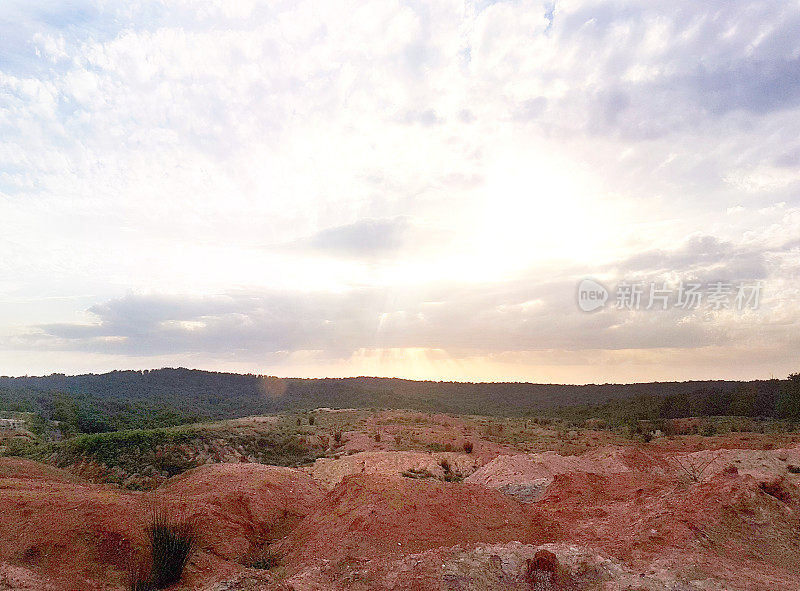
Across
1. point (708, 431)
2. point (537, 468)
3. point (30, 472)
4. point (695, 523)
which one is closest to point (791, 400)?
point (708, 431)

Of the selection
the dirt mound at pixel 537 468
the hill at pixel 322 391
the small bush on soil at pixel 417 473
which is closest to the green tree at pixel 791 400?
the hill at pixel 322 391

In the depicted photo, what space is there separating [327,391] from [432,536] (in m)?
99.6

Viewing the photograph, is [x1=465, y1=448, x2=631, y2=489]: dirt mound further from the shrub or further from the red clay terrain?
the shrub

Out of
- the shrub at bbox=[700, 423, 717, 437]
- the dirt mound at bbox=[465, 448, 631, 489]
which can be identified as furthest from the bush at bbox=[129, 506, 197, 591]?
the shrub at bbox=[700, 423, 717, 437]

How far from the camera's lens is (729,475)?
491 inches

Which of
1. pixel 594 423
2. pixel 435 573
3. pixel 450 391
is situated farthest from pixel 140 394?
pixel 435 573

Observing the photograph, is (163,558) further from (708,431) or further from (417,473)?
(708,431)

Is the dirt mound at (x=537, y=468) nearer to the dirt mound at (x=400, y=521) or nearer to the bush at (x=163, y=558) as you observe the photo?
the dirt mound at (x=400, y=521)

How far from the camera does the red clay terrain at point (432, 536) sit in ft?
27.5

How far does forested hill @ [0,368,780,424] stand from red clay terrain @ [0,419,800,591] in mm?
70289

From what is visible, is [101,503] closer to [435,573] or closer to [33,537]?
[33,537]

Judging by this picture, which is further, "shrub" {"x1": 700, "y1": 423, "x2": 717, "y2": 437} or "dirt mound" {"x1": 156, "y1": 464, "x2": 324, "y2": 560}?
"shrub" {"x1": 700, "y1": 423, "x2": 717, "y2": 437}

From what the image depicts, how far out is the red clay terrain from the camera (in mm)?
8391

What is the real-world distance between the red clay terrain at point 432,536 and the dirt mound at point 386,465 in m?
5.24
